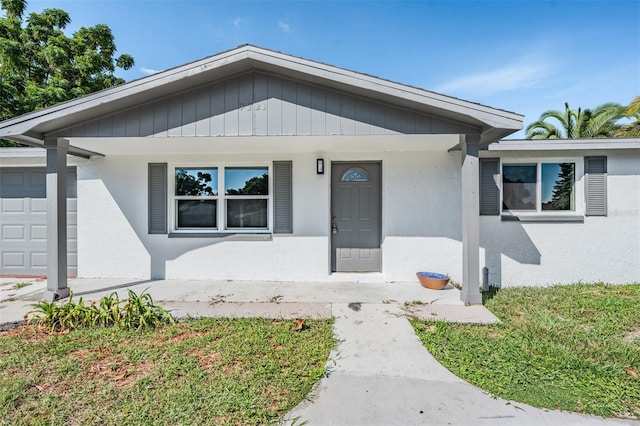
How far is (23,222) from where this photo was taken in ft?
19.4

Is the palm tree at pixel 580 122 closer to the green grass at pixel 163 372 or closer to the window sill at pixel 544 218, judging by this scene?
the window sill at pixel 544 218

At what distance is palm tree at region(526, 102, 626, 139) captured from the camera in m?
12.7

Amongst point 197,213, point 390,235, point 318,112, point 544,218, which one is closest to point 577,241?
Result: point 544,218

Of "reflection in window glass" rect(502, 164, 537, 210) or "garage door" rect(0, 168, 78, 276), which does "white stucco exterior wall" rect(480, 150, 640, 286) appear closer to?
"reflection in window glass" rect(502, 164, 537, 210)

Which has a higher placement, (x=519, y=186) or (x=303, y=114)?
(x=303, y=114)

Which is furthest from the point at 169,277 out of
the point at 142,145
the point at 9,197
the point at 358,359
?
the point at 358,359

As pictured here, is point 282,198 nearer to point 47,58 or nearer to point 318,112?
point 318,112

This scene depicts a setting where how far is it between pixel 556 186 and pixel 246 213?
6101 millimetres

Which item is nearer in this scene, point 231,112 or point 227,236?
point 231,112

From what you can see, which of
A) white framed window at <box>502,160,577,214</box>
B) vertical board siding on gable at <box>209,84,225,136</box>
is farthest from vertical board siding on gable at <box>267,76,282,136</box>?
white framed window at <box>502,160,577,214</box>

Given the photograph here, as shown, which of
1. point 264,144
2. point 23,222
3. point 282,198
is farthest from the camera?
point 23,222

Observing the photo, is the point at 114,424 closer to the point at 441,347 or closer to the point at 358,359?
the point at 358,359

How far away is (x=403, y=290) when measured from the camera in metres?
4.91

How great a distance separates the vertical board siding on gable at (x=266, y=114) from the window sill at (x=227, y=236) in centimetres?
223
